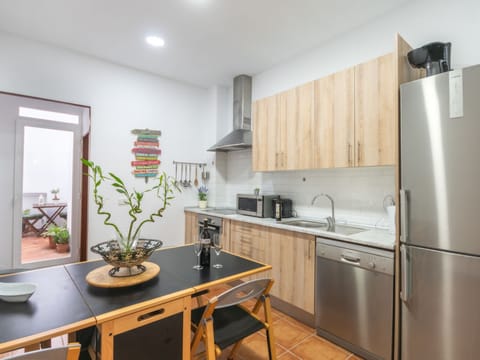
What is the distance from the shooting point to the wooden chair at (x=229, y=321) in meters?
1.35

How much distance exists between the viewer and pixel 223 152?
424cm

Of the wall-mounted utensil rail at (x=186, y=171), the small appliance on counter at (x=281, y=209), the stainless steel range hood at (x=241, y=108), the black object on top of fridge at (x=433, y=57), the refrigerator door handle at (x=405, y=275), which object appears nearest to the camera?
the refrigerator door handle at (x=405, y=275)

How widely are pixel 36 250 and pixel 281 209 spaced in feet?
9.34

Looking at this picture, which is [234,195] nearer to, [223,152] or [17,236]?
[223,152]

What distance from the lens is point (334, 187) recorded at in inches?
111

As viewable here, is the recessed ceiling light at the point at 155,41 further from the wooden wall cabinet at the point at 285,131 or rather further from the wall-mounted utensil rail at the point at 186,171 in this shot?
the wall-mounted utensil rail at the point at 186,171

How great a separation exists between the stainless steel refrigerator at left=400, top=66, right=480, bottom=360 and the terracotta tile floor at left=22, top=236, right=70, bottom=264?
140 inches

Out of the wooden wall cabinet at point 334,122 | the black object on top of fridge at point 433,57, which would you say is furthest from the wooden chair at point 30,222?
the black object on top of fridge at point 433,57

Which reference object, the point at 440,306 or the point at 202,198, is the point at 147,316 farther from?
the point at 202,198

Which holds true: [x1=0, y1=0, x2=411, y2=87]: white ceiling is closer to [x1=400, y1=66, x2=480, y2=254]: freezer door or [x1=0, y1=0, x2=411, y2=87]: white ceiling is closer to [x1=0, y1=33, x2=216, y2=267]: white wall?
[x1=0, y1=33, x2=216, y2=267]: white wall

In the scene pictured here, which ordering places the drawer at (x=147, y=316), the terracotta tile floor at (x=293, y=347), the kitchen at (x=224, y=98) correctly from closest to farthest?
the drawer at (x=147, y=316)
the terracotta tile floor at (x=293, y=347)
the kitchen at (x=224, y=98)

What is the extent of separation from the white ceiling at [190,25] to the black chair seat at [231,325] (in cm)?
250

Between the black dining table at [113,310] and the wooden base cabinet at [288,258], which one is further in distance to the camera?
the wooden base cabinet at [288,258]

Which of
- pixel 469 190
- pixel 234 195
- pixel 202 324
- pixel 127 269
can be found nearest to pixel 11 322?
pixel 127 269
